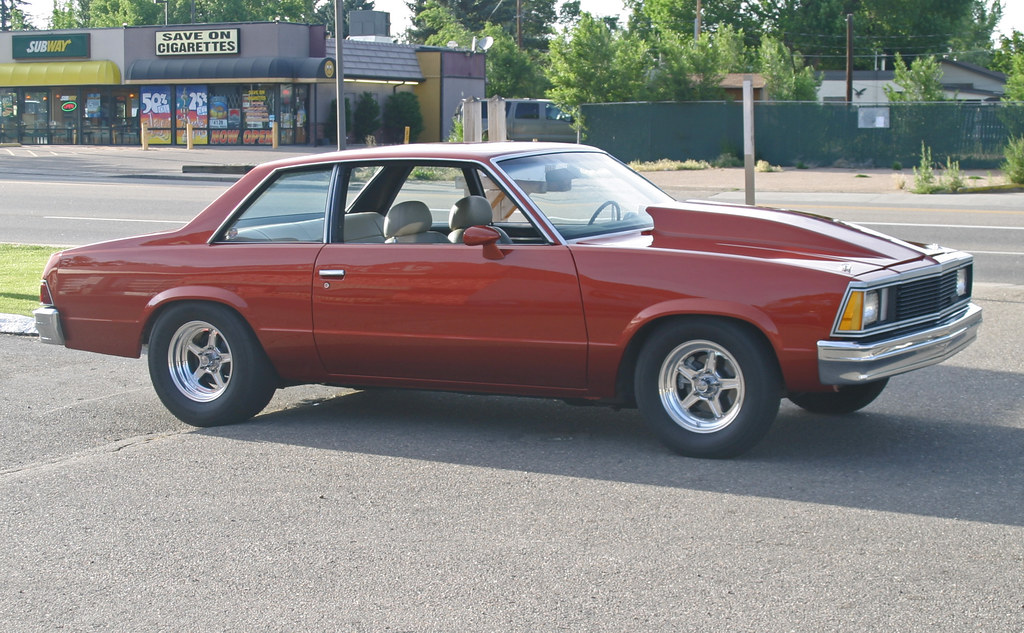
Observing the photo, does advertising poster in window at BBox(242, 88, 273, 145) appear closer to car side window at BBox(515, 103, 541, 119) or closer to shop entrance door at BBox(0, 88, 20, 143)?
car side window at BBox(515, 103, 541, 119)

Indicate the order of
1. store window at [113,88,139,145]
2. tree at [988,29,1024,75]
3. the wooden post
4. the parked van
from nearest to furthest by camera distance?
the wooden post < the parked van < store window at [113,88,139,145] < tree at [988,29,1024,75]

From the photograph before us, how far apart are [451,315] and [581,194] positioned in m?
0.97

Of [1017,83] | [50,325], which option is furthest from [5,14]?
[50,325]

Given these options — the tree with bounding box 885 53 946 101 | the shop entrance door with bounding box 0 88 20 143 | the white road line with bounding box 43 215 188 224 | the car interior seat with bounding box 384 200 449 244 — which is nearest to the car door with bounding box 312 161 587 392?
the car interior seat with bounding box 384 200 449 244

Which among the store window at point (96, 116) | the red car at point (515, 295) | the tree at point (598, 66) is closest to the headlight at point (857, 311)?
the red car at point (515, 295)

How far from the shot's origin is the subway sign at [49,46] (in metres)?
52.6

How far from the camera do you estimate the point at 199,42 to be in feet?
163

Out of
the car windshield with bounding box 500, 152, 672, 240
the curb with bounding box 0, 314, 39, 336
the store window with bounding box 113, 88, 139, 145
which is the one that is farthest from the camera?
the store window with bounding box 113, 88, 139, 145

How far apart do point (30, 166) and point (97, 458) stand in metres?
34.3

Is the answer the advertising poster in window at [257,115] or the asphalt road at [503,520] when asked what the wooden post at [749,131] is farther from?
the advertising poster in window at [257,115]

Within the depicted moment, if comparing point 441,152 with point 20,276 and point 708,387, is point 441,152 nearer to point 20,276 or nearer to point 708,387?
point 708,387

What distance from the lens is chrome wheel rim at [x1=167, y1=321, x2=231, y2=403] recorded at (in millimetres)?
6703

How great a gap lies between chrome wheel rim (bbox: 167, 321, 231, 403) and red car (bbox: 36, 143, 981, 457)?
0.04ft

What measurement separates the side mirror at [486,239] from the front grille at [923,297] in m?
1.88
